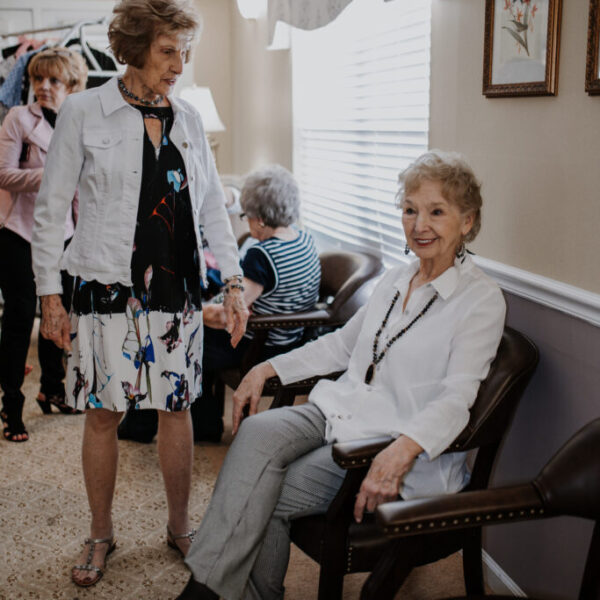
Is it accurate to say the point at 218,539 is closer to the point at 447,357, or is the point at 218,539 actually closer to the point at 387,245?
the point at 447,357

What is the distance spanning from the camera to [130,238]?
6.48 ft

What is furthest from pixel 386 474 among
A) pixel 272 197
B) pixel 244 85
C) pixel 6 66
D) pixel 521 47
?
pixel 6 66

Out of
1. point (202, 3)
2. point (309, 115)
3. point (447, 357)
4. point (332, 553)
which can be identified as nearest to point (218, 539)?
point (332, 553)

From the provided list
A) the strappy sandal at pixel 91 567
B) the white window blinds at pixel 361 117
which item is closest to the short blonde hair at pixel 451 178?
the white window blinds at pixel 361 117

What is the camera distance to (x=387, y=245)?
3004 mm

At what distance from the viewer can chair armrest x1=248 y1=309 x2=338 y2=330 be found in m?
2.56

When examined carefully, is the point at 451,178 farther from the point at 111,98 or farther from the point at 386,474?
the point at 111,98

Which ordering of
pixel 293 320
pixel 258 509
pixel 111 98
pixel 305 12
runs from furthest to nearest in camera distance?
pixel 305 12
pixel 293 320
pixel 111 98
pixel 258 509

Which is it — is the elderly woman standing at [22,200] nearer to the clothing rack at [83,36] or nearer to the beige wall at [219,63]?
the clothing rack at [83,36]

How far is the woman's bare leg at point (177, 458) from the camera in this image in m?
2.21

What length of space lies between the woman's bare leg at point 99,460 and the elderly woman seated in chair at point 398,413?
1.67 ft

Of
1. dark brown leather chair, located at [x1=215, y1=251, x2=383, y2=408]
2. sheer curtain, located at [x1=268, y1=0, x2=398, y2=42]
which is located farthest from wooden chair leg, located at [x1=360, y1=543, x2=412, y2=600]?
sheer curtain, located at [x1=268, y1=0, x2=398, y2=42]

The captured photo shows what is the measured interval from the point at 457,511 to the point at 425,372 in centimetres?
51

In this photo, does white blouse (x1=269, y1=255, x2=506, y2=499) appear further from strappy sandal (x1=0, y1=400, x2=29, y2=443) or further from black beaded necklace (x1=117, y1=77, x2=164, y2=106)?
strappy sandal (x1=0, y1=400, x2=29, y2=443)
